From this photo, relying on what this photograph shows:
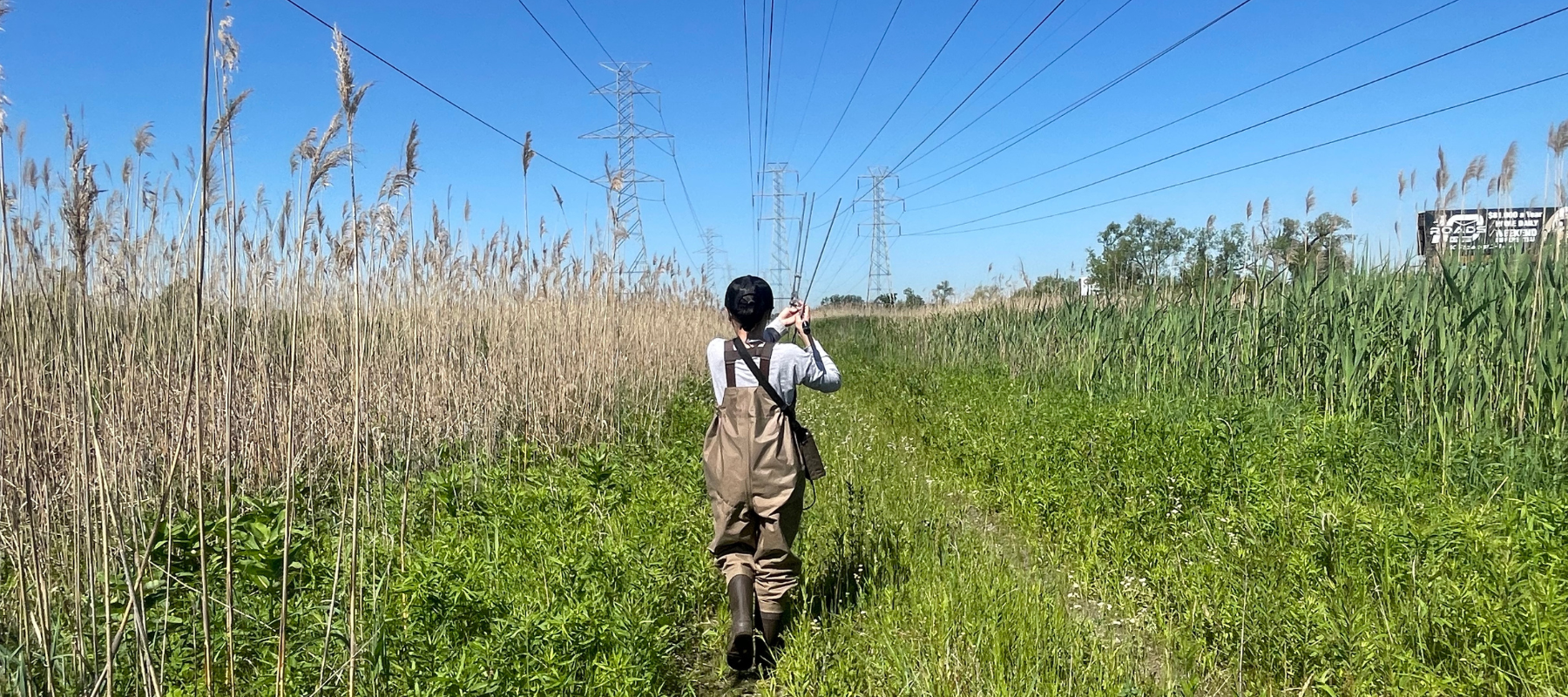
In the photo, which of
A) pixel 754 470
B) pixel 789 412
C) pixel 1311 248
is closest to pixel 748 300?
pixel 789 412

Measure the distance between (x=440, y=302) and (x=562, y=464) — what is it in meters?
1.87

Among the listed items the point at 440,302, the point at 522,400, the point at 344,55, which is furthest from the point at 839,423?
the point at 344,55

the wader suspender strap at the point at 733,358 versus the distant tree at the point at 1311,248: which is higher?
the distant tree at the point at 1311,248

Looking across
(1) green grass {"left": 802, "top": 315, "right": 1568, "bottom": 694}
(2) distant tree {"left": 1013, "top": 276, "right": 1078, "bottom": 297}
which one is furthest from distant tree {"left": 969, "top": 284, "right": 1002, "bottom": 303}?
(1) green grass {"left": 802, "top": 315, "right": 1568, "bottom": 694}

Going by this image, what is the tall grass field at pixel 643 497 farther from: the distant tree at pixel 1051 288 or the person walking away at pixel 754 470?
the distant tree at pixel 1051 288

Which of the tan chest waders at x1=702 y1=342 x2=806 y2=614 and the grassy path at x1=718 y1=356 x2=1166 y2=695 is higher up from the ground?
the tan chest waders at x1=702 y1=342 x2=806 y2=614

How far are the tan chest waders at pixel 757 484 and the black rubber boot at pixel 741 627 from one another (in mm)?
53

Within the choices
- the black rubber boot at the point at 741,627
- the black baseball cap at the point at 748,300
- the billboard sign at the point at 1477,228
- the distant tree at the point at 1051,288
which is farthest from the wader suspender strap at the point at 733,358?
the distant tree at the point at 1051,288

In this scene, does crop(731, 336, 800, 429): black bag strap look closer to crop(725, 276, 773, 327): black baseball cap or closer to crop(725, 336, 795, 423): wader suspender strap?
crop(725, 336, 795, 423): wader suspender strap

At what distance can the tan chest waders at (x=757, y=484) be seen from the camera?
3.00 m

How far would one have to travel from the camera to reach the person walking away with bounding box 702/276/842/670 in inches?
118

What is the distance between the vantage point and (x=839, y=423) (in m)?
8.40

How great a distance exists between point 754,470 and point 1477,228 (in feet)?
22.6

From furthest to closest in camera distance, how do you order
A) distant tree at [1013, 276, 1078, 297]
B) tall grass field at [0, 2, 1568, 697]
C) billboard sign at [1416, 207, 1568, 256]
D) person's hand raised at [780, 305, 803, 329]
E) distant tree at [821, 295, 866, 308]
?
1. distant tree at [821, 295, 866, 308]
2. distant tree at [1013, 276, 1078, 297]
3. billboard sign at [1416, 207, 1568, 256]
4. person's hand raised at [780, 305, 803, 329]
5. tall grass field at [0, 2, 1568, 697]
